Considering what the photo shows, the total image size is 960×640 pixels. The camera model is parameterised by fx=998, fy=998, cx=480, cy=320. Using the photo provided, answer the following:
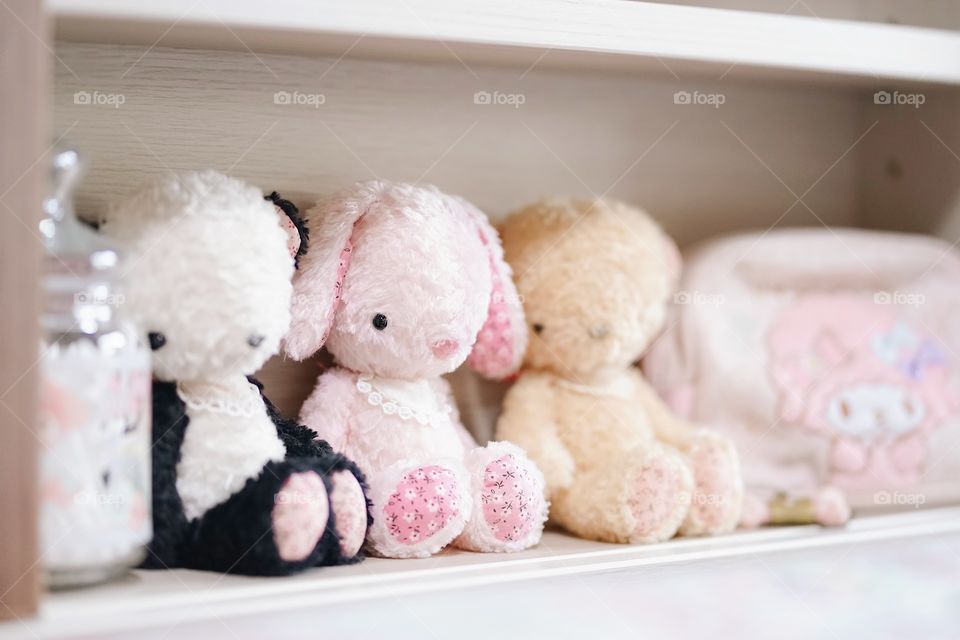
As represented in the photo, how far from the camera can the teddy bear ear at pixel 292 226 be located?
0.91 meters

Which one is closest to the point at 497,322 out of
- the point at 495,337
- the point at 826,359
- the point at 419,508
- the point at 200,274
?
the point at 495,337

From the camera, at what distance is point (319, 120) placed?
1107 millimetres

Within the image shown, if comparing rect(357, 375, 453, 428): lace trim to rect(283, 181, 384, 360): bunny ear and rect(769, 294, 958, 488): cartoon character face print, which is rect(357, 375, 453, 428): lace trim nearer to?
rect(283, 181, 384, 360): bunny ear

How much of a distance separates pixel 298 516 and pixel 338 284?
245 mm

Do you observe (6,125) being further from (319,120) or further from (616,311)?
(616,311)

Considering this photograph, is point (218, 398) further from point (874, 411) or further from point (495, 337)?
point (874, 411)

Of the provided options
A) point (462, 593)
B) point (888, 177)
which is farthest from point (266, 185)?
point (888, 177)

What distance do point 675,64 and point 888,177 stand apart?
0.54 meters

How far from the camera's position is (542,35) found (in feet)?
2.95

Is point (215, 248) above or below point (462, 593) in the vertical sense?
above

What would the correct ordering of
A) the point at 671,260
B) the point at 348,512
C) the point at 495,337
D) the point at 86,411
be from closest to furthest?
the point at 86,411 → the point at 348,512 → the point at 495,337 → the point at 671,260

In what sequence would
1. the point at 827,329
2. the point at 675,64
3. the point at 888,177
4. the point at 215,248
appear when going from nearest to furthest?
1. the point at 215,248
2. the point at 675,64
3. the point at 827,329
4. the point at 888,177

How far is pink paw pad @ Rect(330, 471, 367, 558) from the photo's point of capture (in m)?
0.84

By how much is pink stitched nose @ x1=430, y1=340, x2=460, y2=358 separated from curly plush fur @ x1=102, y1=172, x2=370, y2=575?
0.50ft
